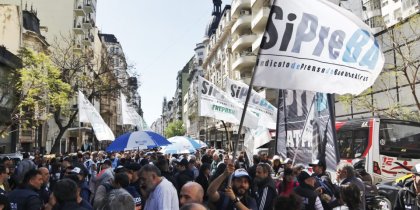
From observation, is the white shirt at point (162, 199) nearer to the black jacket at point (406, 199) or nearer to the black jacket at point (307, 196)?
the black jacket at point (307, 196)

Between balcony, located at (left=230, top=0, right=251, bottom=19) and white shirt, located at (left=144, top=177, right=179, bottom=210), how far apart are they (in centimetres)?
4377

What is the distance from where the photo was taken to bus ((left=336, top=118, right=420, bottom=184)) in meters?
15.7

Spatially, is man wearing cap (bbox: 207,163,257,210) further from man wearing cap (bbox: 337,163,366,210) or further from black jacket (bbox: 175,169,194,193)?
black jacket (bbox: 175,169,194,193)

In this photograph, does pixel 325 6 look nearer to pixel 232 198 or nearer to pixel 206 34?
pixel 232 198

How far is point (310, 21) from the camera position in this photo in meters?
5.60

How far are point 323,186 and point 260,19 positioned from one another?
112ft

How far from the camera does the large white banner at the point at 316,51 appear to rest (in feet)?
17.2

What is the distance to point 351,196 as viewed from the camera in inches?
179

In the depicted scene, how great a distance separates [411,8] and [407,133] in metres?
28.3

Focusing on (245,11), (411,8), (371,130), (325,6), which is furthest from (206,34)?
(325,6)

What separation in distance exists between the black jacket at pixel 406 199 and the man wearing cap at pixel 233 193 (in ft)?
6.75

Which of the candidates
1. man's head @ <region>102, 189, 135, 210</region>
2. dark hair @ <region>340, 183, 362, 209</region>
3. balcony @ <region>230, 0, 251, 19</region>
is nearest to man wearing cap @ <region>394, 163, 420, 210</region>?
dark hair @ <region>340, 183, 362, 209</region>

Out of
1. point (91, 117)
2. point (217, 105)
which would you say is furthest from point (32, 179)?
point (91, 117)

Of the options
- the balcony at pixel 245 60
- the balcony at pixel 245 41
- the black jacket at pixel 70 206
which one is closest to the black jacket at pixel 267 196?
the black jacket at pixel 70 206
